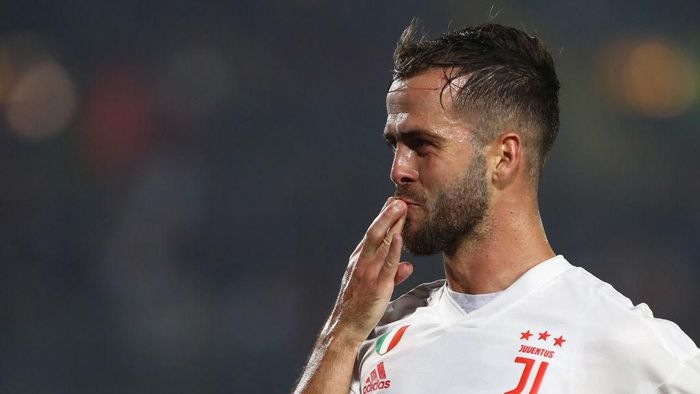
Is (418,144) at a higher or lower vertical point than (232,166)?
higher

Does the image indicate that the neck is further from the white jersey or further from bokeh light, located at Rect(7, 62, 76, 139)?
bokeh light, located at Rect(7, 62, 76, 139)

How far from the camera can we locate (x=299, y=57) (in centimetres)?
496

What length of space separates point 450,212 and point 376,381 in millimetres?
434

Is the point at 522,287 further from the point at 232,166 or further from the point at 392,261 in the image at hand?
the point at 232,166

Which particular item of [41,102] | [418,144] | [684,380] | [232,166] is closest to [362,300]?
[418,144]

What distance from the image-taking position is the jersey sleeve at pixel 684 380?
6.09ft

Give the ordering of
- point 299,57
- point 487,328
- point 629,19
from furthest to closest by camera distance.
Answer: point 299,57
point 629,19
point 487,328

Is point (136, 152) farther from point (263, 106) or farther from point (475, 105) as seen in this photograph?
point (475, 105)

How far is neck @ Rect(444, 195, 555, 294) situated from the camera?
7.35 feet

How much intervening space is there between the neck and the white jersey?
4 cm

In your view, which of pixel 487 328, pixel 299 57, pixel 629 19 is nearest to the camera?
pixel 487 328

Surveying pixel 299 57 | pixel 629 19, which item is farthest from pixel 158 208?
pixel 629 19

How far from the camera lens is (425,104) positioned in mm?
2211

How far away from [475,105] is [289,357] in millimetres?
2804
